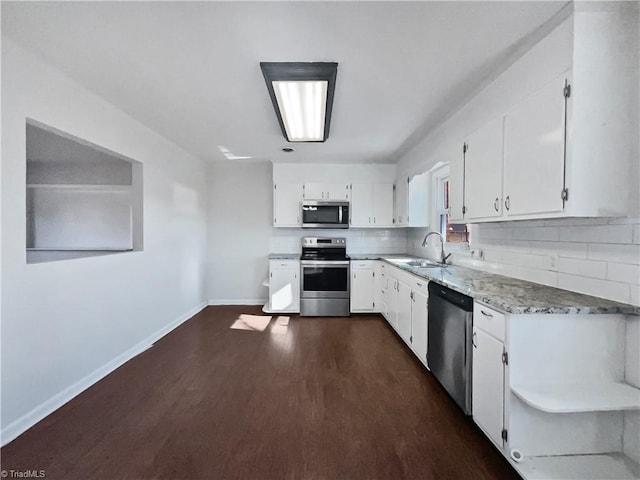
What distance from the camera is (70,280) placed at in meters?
2.26

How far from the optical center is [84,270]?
2.40m

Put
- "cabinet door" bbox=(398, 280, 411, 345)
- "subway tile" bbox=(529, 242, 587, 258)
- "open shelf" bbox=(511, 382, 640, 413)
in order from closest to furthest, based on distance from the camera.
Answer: "open shelf" bbox=(511, 382, 640, 413)
"subway tile" bbox=(529, 242, 587, 258)
"cabinet door" bbox=(398, 280, 411, 345)

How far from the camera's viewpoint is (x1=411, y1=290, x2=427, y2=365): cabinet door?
2672 mm

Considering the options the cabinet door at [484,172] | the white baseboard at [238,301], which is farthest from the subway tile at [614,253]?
the white baseboard at [238,301]

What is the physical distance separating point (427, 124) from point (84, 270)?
3533 mm

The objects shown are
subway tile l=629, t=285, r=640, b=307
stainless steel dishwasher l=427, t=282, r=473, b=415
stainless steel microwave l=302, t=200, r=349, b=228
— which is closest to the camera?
subway tile l=629, t=285, r=640, b=307

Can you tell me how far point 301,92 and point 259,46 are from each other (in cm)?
53

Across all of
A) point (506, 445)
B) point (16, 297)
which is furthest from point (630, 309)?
point (16, 297)

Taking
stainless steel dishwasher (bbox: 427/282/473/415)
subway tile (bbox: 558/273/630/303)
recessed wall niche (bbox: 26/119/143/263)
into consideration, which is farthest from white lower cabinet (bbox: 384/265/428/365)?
recessed wall niche (bbox: 26/119/143/263)

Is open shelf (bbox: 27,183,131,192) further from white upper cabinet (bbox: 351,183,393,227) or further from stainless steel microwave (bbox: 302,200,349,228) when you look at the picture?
white upper cabinet (bbox: 351,183,393,227)

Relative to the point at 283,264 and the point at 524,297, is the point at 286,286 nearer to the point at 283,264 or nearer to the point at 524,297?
the point at 283,264

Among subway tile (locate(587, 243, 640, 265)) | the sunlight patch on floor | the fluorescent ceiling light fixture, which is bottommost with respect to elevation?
the sunlight patch on floor

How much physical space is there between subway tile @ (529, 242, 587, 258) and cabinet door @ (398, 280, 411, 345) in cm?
125

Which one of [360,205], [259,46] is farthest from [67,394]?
[360,205]
